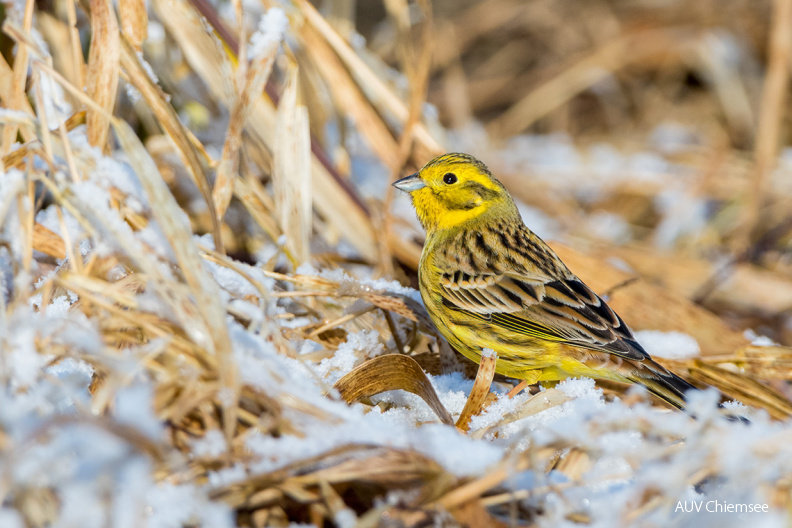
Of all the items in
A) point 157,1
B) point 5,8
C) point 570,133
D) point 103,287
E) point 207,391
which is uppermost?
point 5,8

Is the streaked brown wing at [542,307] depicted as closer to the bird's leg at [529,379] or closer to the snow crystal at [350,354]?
the bird's leg at [529,379]

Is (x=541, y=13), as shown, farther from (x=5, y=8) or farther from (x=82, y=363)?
(x=82, y=363)

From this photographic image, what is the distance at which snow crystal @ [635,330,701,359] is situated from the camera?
9.82 feet

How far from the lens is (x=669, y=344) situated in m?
3.05

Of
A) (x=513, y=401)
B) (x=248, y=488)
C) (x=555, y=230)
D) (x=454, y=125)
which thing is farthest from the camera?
(x=454, y=125)

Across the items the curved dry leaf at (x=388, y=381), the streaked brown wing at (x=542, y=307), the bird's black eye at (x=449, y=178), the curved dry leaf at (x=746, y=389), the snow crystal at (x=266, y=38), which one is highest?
the snow crystal at (x=266, y=38)

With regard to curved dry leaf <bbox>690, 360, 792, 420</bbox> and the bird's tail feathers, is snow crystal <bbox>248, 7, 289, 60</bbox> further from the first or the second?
curved dry leaf <bbox>690, 360, 792, 420</bbox>

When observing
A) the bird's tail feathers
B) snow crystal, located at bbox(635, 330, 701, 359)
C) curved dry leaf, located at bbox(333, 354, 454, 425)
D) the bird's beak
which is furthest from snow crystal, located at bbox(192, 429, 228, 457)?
snow crystal, located at bbox(635, 330, 701, 359)

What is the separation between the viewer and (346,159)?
405 cm

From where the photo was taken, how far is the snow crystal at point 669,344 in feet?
9.82

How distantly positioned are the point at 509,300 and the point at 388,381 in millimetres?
842

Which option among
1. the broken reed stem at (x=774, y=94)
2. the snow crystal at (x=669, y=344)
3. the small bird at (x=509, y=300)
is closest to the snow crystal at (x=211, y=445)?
the small bird at (x=509, y=300)

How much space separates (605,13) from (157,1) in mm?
5132

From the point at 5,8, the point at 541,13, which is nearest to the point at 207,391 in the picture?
the point at 5,8
